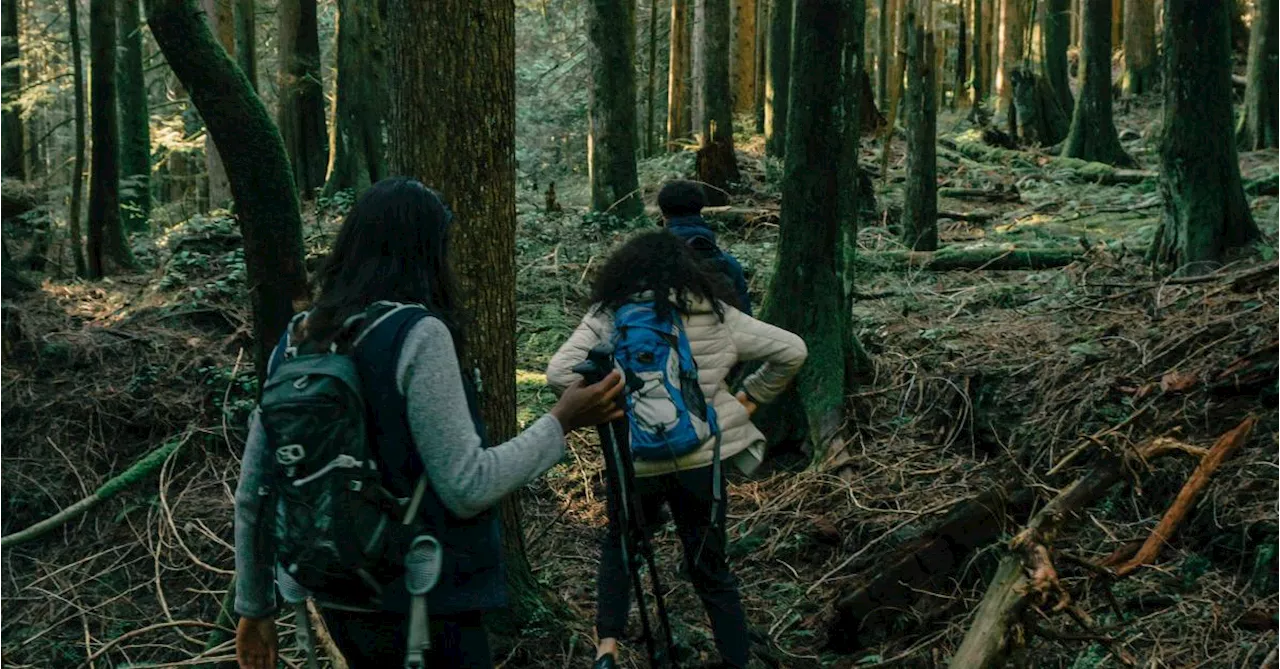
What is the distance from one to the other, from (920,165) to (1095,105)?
22.0 feet

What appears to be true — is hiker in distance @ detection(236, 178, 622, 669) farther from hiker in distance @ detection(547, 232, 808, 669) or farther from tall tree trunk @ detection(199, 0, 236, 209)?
tall tree trunk @ detection(199, 0, 236, 209)

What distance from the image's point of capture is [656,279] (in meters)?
4.99

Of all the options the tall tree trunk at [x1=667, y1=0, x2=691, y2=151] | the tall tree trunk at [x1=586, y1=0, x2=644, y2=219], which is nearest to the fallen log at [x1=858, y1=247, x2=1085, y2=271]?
the tall tree trunk at [x1=586, y1=0, x2=644, y2=219]

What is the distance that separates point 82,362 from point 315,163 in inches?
329

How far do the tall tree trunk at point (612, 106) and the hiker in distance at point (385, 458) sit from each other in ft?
37.9

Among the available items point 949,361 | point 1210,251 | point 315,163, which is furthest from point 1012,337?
point 315,163

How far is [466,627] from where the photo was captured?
3.04m

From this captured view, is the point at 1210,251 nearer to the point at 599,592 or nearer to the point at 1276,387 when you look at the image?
the point at 1276,387

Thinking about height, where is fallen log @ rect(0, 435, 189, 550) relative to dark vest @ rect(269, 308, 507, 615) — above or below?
below

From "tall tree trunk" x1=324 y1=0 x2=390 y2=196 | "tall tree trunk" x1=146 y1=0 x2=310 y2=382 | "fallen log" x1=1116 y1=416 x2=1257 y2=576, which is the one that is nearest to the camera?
"fallen log" x1=1116 y1=416 x2=1257 y2=576

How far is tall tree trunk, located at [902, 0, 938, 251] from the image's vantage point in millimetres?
12438

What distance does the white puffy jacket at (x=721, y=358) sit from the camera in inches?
193

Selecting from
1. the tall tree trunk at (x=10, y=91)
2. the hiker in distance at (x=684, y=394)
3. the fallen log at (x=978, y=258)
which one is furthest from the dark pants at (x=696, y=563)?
the tall tree trunk at (x=10, y=91)

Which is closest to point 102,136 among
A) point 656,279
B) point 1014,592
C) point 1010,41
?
point 656,279
